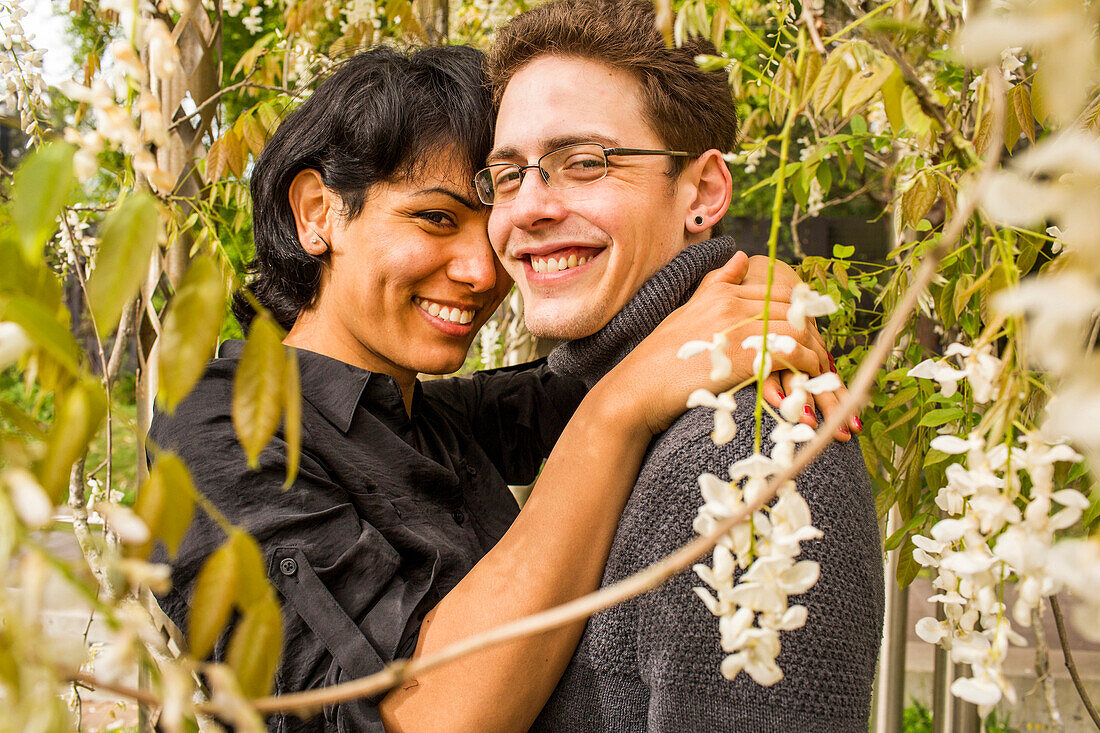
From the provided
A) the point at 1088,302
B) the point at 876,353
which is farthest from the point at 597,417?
the point at 1088,302

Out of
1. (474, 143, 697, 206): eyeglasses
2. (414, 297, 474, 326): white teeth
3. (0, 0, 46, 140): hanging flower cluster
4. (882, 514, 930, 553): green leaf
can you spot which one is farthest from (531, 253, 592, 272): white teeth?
(0, 0, 46, 140): hanging flower cluster

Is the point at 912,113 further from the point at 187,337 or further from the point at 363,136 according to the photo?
the point at 363,136

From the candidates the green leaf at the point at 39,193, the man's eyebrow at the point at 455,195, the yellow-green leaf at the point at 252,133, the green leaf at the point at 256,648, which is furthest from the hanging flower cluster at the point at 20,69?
the green leaf at the point at 256,648

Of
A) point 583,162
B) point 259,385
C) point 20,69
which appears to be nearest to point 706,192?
point 583,162

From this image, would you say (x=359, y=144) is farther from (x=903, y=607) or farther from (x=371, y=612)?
(x=903, y=607)

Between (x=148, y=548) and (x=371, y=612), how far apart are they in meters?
0.70

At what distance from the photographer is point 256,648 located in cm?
42

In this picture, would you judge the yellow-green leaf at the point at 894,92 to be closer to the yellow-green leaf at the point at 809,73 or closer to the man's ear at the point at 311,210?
the yellow-green leaf at the point at 809,73

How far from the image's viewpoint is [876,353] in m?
0.39

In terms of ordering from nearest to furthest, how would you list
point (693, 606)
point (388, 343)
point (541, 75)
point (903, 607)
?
point (693, 606) → point (541, 75) → point (388, 343) → point (903, 607)

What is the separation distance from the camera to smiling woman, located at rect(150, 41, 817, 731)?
1.04 m

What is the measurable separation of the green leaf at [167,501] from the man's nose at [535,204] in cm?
93

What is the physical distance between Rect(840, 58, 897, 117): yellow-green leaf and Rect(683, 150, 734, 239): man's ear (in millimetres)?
694

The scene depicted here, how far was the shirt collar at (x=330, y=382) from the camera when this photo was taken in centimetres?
137
